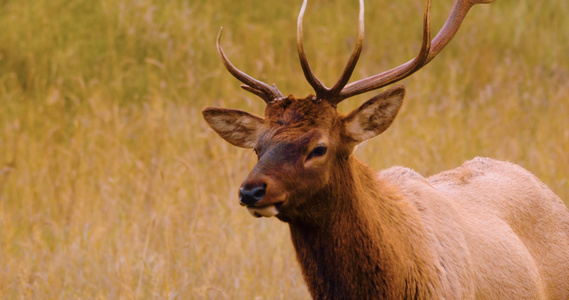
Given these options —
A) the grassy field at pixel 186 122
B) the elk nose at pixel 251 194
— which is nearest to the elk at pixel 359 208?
the elk nose at pixel 251 194

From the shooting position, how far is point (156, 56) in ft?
30.7

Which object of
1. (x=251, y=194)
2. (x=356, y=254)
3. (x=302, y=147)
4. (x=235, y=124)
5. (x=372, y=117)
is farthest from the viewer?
(x=235, y=124)

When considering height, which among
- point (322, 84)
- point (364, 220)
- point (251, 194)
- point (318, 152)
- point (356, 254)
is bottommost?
point (356, 254)

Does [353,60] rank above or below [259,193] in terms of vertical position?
above

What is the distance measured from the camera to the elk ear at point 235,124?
425cm

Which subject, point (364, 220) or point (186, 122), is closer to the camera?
point (364, 220)

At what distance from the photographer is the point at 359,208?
3895 millimetres

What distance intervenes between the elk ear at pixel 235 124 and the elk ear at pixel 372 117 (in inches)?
20.1

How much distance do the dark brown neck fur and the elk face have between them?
9 centimetres

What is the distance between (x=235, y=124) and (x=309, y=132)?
0.68 m

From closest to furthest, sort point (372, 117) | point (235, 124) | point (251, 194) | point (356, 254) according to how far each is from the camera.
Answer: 1. point (251, 194)
2. point (356, 254)
3. point (372, 117)
4. point (235, 124)

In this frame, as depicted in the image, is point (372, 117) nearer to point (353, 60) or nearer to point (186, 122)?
point (353, 60)

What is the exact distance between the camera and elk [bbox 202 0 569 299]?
3727 mm

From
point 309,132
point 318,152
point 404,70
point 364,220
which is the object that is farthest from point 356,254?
point 404,70
